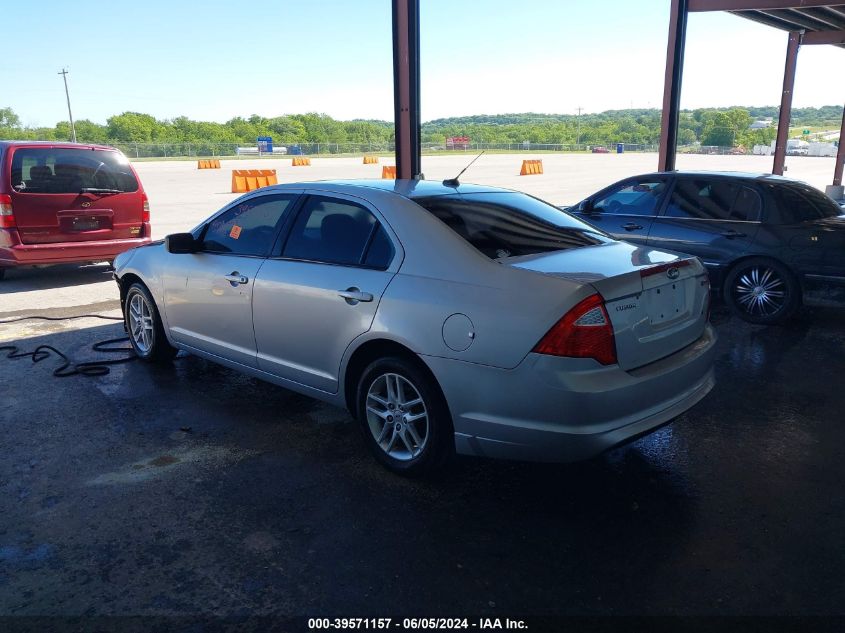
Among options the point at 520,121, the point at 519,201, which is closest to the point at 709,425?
the point at 519,201

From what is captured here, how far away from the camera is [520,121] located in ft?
277

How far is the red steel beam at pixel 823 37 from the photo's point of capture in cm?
1955

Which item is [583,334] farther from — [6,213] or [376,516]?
[6,213]

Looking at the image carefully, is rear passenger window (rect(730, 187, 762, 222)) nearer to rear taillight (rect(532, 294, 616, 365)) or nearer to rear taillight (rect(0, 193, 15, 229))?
rear taillight (rect(532, 294, 616, 365))

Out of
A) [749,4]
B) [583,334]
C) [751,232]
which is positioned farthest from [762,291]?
[749,4]

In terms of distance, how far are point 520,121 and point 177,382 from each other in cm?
8389

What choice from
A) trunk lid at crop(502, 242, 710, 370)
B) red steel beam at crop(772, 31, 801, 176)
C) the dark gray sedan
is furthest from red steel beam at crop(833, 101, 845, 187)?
trunk lid at crop(502, 242, 710, 370)

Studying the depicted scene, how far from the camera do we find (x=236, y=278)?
15.1 feet

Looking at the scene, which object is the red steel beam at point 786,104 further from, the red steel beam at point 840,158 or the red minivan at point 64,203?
the red minivan at point 64,203

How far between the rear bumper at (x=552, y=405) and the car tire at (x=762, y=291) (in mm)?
4482

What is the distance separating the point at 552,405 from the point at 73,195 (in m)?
8.14

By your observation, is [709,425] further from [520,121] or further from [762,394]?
[520,121]

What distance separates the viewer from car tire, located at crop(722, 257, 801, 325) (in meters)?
7.14

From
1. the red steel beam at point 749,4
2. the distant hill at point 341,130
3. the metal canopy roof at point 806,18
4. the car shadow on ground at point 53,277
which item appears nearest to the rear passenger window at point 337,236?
the car shadow on ground at point 53,277
